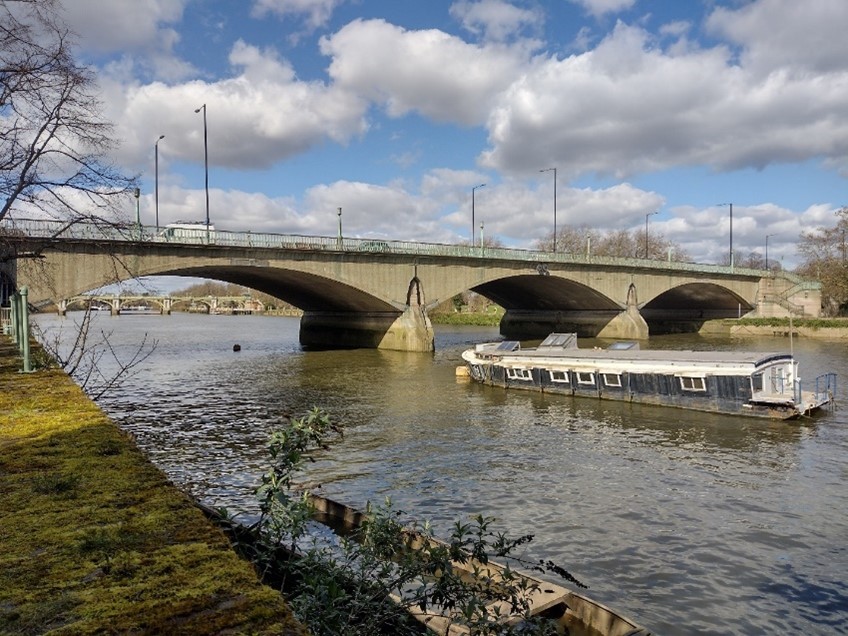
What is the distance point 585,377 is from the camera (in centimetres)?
3447

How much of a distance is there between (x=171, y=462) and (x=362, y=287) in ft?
120

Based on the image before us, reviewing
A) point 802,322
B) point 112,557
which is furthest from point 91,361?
point 802,322

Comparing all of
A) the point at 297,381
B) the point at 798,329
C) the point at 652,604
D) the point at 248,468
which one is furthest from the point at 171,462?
the point at 798,329

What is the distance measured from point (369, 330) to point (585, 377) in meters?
32.9

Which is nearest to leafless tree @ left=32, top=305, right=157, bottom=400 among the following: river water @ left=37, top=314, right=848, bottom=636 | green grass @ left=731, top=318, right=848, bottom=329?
river water @ left=37, top=314, right=848, bottom=636

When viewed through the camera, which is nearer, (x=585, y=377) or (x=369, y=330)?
(x=585, y=377)

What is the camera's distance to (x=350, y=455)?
72.4 ft

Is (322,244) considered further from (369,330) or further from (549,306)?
(549,306)

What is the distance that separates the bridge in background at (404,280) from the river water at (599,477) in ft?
26.2

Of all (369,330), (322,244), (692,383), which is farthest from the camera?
A: (369,330)

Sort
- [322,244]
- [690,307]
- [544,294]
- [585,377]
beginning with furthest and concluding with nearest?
1. [690,307]
2. [544,294]
3. [322,244]
4. [585,377]

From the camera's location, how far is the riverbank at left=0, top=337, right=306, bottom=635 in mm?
4035

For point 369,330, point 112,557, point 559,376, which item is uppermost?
point 112,557

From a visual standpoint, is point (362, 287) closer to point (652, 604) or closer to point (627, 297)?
point (627, 297)
